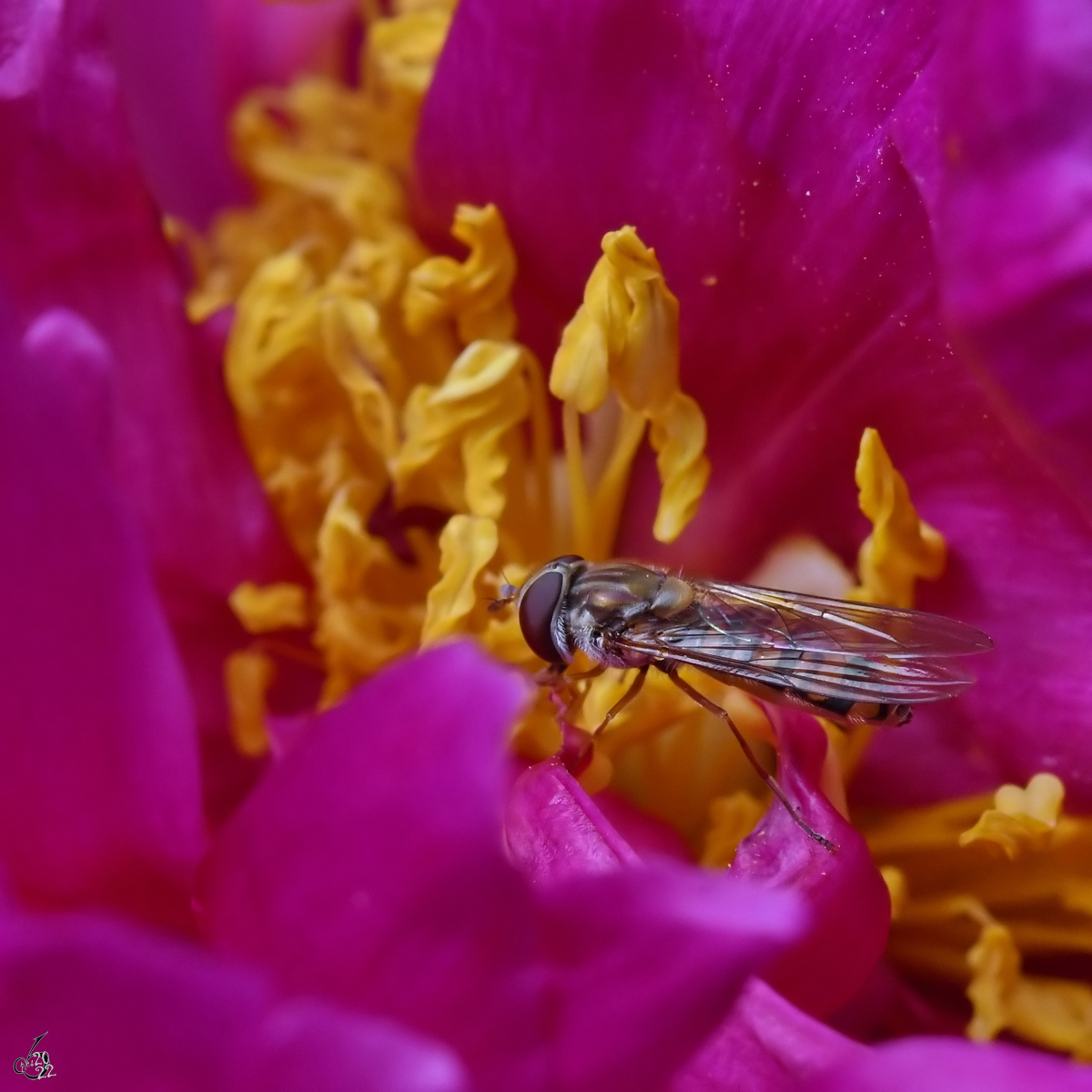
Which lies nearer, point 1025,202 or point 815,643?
point 1025,202

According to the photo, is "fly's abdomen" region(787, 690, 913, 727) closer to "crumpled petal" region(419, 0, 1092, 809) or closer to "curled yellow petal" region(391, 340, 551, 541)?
"crumpled petal" region(419, 0, 1092, 809)

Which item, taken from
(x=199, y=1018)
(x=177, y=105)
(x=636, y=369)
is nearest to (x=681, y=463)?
(x=636, y=369)

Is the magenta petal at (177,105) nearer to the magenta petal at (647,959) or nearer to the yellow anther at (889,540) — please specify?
the yellow anther at (889,540)

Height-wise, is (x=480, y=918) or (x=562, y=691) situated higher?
(x=480, y=918)

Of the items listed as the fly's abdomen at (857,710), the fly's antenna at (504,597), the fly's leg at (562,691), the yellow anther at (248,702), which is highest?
the fly's antenna at (504,597)

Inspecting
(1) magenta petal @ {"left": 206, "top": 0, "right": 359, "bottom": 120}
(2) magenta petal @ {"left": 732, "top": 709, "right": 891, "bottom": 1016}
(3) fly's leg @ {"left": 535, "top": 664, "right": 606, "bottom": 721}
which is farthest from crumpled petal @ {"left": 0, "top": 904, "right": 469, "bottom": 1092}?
(1) magenta petal @ {"left": 206, "top": 0, "right": 359, "bottom": 120}

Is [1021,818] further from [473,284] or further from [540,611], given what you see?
[473,284]

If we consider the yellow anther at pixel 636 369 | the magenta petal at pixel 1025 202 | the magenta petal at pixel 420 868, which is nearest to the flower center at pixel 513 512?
the yellow anther at pixel 636 369
